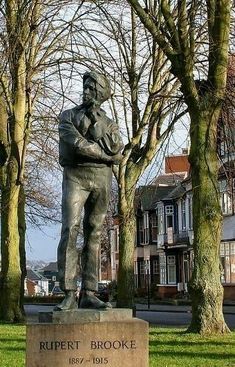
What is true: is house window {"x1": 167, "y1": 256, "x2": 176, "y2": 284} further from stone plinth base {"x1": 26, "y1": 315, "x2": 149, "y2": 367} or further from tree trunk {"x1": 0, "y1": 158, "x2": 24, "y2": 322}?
stone plinth base {"x1": 26, "y1": 315, "x2": 149, "y2": 367}

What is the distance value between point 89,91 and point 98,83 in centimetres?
15

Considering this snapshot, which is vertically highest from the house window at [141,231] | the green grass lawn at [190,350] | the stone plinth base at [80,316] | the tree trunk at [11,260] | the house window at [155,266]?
the house window at [141,231]

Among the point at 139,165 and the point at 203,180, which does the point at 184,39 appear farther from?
the point at 139,165

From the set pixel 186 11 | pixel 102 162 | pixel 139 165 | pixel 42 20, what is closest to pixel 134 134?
pixel 139 165

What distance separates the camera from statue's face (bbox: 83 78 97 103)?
10.3 meters

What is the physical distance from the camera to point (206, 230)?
1847 centimetres

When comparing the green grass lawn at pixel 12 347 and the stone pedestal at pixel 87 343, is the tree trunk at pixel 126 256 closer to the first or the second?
the green grass lawn at pixel 12 347

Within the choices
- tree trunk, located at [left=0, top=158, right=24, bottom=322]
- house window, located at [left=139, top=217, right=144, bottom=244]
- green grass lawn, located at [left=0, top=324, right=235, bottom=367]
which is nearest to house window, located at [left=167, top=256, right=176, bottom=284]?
house window, located at [left=139, top=217, right=144, bottom=244]

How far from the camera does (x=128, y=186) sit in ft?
88.8

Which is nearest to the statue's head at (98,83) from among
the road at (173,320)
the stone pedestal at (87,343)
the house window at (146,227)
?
the stone pedestal at (87,343)

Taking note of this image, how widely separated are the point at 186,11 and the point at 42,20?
558 centimetres

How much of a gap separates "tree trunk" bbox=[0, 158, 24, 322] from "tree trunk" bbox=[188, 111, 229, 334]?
8.38 metres

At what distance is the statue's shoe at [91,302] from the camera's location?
9957 mm

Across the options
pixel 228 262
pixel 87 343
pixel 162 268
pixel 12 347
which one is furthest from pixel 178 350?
pixel 162 268
